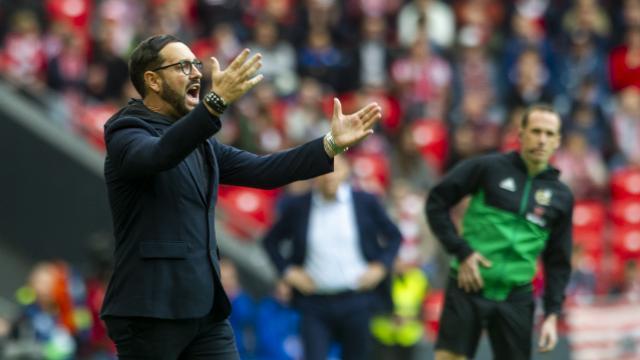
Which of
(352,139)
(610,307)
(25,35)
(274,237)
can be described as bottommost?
(610,307)

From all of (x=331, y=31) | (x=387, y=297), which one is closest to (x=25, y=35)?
(x=331, y=31)

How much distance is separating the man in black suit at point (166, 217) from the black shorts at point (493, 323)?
263cm

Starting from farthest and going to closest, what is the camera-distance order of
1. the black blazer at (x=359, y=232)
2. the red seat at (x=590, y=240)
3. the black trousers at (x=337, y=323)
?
the red seat at (x=590, y=240) → the black blazer at (x=359, y=232) → the black trousers at (x=337, y=323)

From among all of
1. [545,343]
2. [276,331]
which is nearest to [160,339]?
[545,343]

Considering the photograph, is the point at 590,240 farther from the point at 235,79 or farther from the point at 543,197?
the point at 235,79

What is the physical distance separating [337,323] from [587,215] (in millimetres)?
6572

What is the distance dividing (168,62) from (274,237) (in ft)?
15.9

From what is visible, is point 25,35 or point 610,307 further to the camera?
point 25,35

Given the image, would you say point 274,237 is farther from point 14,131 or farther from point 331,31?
point 331,31

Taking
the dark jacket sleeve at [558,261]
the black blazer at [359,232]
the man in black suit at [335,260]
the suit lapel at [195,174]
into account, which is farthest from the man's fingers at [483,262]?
the suit lapel at [195,174]

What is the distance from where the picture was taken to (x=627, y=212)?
53.4 ft

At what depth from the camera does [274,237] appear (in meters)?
10.7

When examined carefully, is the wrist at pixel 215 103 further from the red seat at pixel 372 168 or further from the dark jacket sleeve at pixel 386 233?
the red seat at pixel 372 168

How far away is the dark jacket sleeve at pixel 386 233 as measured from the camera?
34.5ft
